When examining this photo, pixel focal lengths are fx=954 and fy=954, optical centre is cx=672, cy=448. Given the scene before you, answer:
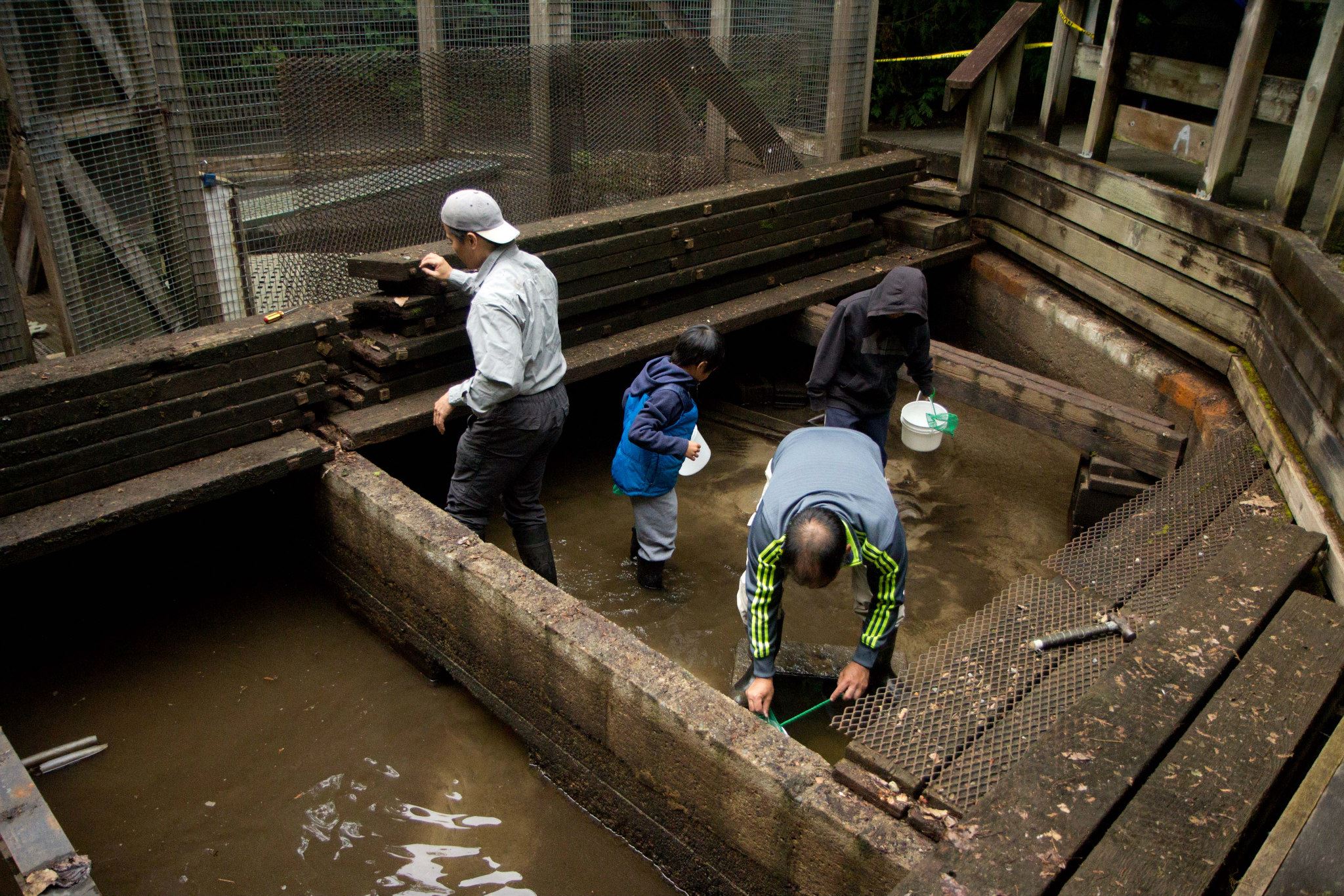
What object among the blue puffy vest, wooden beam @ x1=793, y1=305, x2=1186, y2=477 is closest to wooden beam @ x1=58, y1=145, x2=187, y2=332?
the blue puffy vest

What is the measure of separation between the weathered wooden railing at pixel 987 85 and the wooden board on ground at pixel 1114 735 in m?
4.22

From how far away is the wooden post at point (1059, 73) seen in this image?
640cm

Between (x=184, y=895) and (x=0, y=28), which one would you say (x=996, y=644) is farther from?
(x=0, y=28)

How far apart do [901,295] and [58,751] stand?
389 cm

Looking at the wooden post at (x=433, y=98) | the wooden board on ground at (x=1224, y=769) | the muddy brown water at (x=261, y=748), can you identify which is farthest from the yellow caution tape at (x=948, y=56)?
the muddy brown water at (x=261, y=748)

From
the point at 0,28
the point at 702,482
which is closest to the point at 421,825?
the point at 702,482

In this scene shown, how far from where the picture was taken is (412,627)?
13.7 ft

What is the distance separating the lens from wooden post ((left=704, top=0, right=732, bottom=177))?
693cm

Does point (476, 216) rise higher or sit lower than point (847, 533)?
higher

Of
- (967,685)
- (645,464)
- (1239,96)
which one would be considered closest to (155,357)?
(645,464)

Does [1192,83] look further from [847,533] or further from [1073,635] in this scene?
[847,533]

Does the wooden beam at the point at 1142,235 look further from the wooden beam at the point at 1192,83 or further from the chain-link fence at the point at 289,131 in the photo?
the chain-link fence at the point at 289,131

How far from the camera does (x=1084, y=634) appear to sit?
10.4ft

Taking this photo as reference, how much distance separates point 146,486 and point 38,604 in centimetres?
90
